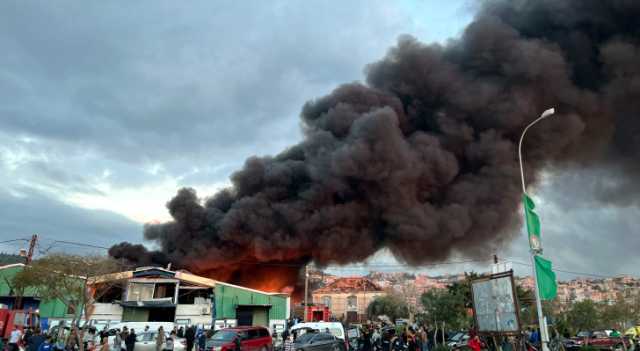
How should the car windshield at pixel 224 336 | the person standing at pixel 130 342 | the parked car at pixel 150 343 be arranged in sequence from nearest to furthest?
the car windshield at pixel 224 336, the person standing at pixel 130 342, the parked car at pixel 150 343

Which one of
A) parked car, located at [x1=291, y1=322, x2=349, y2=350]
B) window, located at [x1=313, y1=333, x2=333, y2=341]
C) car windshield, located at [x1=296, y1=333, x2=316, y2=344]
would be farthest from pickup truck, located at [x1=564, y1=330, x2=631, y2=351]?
car windshield, located at [x1=296, y1=333, x2=316, y2=344]

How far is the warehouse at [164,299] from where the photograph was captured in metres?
29.3

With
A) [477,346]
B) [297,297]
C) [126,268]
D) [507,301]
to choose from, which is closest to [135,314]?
[126,268]

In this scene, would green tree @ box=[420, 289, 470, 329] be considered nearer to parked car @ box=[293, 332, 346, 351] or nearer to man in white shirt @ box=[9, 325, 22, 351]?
parked car @ box=[293, 332, 346, 351]

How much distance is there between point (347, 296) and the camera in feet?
253

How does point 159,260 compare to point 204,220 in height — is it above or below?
below

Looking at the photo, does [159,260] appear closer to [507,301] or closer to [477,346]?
[477,346]

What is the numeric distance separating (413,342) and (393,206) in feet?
46.2

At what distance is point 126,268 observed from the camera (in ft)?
116

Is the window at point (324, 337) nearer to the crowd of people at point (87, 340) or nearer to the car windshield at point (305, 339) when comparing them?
the car windshield at point (305, 339)

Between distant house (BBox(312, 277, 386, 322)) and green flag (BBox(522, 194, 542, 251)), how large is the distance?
6414 cm

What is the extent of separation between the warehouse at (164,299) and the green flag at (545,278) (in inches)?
851

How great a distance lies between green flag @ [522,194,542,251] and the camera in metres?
12.8

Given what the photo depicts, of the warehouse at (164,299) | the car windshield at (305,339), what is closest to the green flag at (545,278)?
the car windshield at (305,339)
